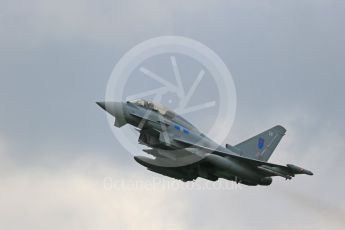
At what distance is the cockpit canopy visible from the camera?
40344 mm

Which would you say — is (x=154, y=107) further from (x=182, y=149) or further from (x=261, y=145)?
A: (x=261, y=145)

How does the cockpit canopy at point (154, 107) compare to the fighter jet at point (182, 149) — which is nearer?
the fighter jet at point (182, 149)

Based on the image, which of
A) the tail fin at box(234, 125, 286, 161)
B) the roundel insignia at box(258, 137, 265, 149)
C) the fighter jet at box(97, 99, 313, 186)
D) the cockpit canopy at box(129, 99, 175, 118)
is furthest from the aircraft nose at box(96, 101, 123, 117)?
the roundel insignia at box(258, 137, 265, 149)

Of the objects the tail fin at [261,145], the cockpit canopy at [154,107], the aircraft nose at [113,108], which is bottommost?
the aircraft nose at [113,108]

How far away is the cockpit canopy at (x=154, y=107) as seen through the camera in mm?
40344

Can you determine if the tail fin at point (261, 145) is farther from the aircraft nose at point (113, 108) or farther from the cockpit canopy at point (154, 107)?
the aircraft nose at point (113, 108)

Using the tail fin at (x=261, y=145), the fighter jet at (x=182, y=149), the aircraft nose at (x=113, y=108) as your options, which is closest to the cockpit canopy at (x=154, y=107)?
the fighter jet at (x=182, y=149)

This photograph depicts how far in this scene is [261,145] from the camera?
42938mm

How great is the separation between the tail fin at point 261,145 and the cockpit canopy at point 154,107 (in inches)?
177

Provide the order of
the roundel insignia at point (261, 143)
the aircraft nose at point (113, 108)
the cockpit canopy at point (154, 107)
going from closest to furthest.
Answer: the aircraft nose at point (113, 108)
the cockpit canopy at point (154, 107)
the roundel insignia at point (261, 143)

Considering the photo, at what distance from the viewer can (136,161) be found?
42.0 meters

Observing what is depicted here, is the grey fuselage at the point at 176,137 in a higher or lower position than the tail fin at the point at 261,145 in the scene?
lower

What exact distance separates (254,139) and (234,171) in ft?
11.9

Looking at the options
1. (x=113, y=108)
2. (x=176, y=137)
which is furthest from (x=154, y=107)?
(x=113, y=108)
